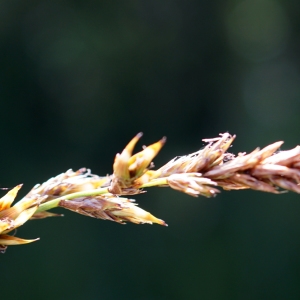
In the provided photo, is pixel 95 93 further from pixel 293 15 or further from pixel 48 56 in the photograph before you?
pixel 293 15

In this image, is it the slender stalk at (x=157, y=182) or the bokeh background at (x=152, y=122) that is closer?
the slender stalk at (x=157, y=182)

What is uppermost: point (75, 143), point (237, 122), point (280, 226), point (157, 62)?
point (157, 62)

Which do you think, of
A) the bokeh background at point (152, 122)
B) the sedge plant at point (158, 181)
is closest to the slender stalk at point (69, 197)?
the sedge plant at point (158, 181)

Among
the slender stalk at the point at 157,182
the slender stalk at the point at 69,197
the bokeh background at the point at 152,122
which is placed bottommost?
the slender stalk at the point at 69,197

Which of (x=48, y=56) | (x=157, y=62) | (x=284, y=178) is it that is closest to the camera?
(x=284, y=178)

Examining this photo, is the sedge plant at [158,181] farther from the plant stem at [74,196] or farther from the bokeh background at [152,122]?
the bokeh background at [152,122]

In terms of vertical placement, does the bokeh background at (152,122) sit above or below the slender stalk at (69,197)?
above

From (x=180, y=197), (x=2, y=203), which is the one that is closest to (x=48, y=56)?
(x=180, y=197)

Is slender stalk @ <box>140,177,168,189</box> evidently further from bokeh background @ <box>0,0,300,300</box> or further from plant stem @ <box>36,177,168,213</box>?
bokeh background @ <box>0,0,300,300</box>

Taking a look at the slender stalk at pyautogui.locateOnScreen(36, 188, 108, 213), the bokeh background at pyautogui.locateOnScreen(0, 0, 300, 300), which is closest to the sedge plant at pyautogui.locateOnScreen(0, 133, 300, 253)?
the slender stalk at pyautogui.locateOnScreen(36, 188, 108, 213)
